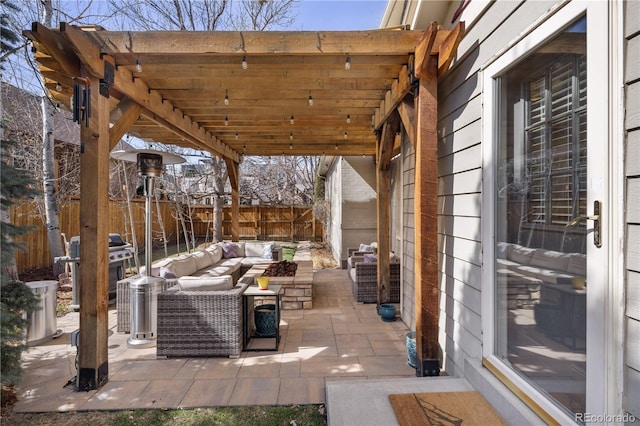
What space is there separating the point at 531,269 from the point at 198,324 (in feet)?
9.76

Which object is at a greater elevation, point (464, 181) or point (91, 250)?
point (464, 181)

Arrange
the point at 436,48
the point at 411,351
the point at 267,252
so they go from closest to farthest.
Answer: the point at 436,48 < the point at 411,351 < the point at 267,252

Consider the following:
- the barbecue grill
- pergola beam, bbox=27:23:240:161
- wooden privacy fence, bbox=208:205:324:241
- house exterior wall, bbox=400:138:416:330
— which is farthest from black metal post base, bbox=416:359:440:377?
wooden privacy fence, bbox=208:205:324:241

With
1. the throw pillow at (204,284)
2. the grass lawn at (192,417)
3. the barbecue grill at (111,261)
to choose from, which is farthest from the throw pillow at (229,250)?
the grass lawn at (192,417)

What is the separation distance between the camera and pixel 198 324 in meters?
3.43

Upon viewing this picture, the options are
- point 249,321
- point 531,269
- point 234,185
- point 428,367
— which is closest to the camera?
point 531,269

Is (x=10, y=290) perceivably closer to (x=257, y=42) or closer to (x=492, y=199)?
(x=257, y=42)

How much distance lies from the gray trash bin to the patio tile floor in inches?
4.5

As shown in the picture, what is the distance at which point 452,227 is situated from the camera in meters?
2.91

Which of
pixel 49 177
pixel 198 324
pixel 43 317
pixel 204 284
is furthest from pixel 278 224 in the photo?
pixel 198 324

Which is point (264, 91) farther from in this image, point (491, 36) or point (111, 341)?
point (111, 341)

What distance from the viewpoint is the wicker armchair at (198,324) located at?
3.42 meters

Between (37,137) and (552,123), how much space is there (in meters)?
8.68

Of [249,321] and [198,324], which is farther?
[249,321]
